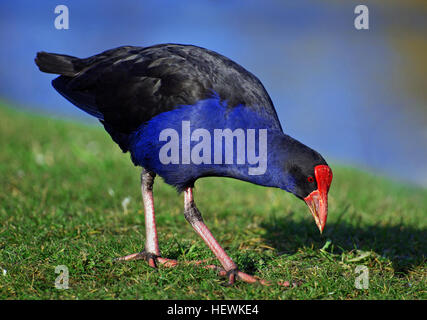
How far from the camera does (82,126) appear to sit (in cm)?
890

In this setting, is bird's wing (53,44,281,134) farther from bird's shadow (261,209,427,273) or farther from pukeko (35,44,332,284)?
bird's shadow (261,209,427,273)

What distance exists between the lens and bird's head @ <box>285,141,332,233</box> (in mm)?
3193

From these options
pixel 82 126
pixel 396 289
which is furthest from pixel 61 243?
pixel 82 126

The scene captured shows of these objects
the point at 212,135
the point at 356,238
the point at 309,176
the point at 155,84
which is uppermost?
the point at 155,84

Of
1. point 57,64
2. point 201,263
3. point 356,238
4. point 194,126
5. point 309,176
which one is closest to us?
point 309,176

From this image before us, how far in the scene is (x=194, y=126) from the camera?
131 inches

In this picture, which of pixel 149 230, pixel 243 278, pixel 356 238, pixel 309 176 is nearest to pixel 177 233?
A: pixel 149 230

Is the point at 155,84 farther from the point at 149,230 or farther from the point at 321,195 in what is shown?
the point at 321,195

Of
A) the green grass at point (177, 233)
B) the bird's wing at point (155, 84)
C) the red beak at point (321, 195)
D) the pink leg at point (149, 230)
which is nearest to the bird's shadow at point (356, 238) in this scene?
the green grass at point (177, 233)

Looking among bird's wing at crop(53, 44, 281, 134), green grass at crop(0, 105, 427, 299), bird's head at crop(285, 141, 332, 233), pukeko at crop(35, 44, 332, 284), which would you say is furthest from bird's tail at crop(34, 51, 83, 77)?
bird's head at crop(285, 141, 332, 233)

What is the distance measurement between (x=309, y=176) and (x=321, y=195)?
17 centimetres

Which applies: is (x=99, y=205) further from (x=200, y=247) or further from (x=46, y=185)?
(x=200, y=247)

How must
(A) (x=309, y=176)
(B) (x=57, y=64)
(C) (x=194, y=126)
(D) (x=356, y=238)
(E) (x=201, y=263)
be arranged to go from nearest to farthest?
1. (A) (x=309, y=176)
2. (C) (x=194, y=126)
3. (E) (x=201, y=263)
4. (B) (x=57, y=64)
5. (D) (x=356, y=238)

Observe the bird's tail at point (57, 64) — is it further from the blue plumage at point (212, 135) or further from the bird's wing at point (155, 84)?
the blue plumage at point (212, 135)
